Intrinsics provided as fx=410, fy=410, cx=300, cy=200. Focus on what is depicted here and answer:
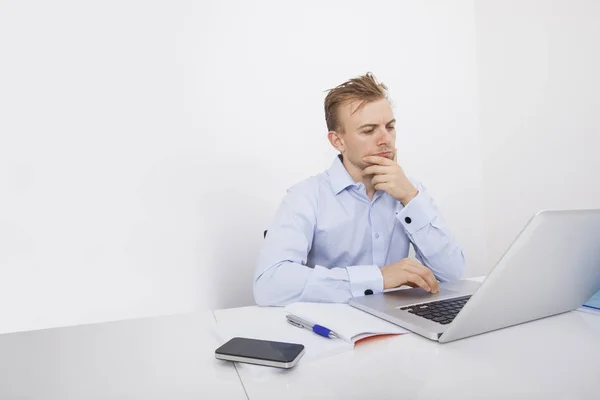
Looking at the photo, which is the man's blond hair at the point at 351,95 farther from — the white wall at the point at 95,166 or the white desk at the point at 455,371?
the white desk at the point at 455,371

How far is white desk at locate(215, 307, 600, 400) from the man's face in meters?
0.91

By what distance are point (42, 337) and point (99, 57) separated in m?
1.34

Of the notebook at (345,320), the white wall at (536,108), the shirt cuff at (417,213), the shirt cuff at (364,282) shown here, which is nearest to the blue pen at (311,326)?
the notebook at (345,320)

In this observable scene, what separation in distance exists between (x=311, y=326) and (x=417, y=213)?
715 millimetres

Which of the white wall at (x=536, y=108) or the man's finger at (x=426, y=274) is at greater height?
the white wall at (x=536, y=108)

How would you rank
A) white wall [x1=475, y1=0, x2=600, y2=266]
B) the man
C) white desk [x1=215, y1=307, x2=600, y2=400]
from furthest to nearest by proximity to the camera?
white wall [x1=475, y1=0, x2=600, y2=266] < the man < white desk [x1=215, y1=307, x2=600, y2=400]

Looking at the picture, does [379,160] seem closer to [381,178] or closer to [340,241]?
[381,178]

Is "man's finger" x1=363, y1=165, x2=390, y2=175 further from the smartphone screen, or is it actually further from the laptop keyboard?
the smartphone screen

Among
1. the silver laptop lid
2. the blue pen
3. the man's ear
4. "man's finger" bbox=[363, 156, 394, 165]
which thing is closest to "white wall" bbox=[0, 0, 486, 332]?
the man's ear

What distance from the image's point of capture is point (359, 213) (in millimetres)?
1527

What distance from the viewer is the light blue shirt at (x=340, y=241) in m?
1.07

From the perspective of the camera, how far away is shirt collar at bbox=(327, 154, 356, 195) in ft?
4.98

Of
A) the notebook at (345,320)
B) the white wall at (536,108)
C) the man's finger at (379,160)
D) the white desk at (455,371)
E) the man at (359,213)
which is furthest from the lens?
the white wall at (536,108)

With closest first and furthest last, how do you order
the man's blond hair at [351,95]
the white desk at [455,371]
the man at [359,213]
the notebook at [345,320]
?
the white desk at [455,371] → the notebook at [345,320] → the man at [359,213] → the man's blond hair at [351,95]
